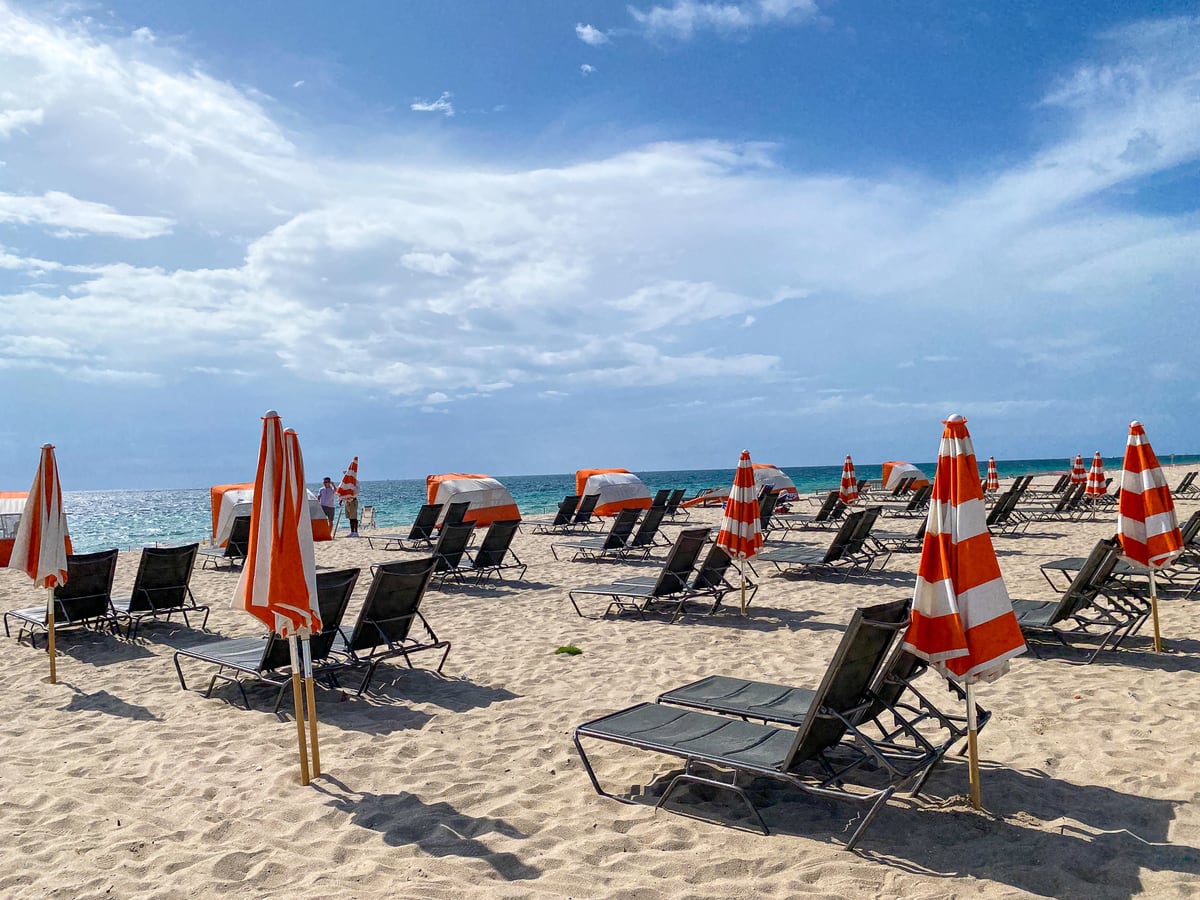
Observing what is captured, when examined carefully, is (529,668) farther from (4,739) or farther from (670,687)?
(4,739)

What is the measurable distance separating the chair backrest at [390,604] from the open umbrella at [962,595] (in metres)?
3.70

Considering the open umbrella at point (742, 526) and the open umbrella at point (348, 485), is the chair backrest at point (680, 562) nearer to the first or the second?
the open umbrella at point (742, 526)

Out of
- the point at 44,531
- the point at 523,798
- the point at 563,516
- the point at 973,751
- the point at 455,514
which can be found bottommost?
the point at 523,798

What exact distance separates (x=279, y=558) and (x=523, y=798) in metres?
1.63

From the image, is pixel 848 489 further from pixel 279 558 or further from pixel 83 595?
pixel 279 558

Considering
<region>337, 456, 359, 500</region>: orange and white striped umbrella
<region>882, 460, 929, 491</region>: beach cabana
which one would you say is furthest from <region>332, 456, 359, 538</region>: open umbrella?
<region>882, 460, 929, 491</region>: beach cabana

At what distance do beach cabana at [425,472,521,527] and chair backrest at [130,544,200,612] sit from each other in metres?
9.87

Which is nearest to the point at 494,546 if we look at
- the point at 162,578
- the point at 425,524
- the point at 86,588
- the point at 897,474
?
the point at 162,578

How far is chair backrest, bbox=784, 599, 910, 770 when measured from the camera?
344 centimetres

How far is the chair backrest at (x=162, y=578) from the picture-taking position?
7914 millimetres

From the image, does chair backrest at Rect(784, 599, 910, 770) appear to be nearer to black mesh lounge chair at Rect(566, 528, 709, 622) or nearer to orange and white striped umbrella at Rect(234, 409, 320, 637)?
orange and white striped umbrella at Rect(234, 409, 320, 637)

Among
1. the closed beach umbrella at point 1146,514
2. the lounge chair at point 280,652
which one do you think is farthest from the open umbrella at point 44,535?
the closed beach umbrella at point 1146,514

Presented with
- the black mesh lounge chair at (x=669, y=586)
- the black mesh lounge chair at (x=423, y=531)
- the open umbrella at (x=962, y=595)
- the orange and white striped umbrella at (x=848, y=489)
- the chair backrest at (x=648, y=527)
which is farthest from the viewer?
the orange and white striped umbrella at (x=848, y=489)

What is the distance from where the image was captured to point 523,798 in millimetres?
3893
